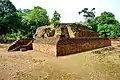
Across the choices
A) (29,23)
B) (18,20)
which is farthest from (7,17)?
(29,23)

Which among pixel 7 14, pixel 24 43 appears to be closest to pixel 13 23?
pixel 7 14

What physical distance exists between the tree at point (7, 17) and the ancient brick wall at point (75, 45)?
76.5 feet

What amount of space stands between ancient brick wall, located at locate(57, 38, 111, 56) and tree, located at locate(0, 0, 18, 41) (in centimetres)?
2333

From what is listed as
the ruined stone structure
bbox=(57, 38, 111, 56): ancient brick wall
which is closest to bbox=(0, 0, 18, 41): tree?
the ruined stone structure

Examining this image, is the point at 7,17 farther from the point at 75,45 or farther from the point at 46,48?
the point at 75,45

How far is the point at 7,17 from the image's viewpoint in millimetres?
36344

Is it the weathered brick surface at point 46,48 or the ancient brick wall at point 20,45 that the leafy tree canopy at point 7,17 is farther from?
the weathered brick surface at point 46,48

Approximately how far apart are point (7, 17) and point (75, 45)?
24.9 m

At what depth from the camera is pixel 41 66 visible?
11.6 meters

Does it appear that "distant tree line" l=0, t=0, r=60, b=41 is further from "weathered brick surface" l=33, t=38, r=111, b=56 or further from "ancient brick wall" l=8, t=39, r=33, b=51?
"weathered brick surface" l=33, t=38, r=111, b=56

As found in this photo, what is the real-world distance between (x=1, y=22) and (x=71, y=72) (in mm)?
28808

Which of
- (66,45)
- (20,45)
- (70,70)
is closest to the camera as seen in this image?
(70,70)

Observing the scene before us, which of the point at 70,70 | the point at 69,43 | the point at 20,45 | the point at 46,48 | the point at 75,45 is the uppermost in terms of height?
the point at 69,43

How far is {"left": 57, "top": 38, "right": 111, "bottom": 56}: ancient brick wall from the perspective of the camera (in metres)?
14.6
